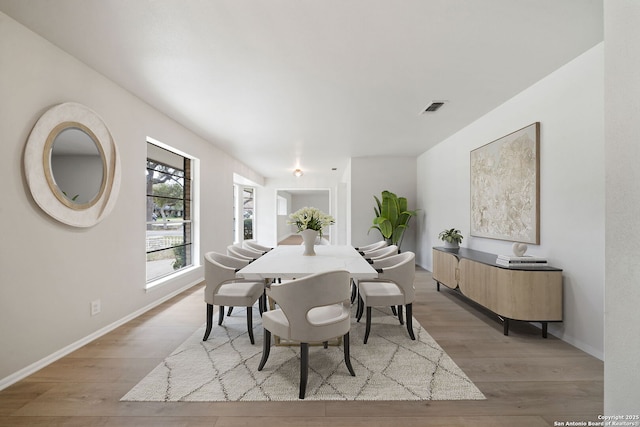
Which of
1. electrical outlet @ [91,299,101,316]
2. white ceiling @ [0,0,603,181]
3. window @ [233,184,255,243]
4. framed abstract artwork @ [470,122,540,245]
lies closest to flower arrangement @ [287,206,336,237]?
white ceiling @ [0,0,603,181]

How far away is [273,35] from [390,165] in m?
5.21

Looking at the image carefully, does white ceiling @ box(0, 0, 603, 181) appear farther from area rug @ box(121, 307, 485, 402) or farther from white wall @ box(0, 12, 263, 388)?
area rug @ box(121, 307, 485, 402)

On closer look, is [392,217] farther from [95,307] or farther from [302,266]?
[95,307]

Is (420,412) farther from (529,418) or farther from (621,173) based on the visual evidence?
(621,173)

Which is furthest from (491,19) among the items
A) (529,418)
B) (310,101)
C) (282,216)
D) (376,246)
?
(282,216)

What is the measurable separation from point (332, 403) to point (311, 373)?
1.28 feet

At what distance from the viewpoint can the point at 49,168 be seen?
2.38 m

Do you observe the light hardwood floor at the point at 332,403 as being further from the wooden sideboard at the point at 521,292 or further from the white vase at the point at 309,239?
the white vase at the point at 309,239

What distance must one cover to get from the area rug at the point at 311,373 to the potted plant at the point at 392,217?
141 inches

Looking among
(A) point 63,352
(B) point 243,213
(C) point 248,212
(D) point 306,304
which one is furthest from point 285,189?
(D) point 306,304

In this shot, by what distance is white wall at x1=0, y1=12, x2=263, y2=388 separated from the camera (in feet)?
6.96

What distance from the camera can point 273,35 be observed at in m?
2.28

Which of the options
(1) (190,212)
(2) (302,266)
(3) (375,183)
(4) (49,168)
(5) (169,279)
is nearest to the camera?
(4) (49,168)

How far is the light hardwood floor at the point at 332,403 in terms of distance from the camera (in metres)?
1.75
